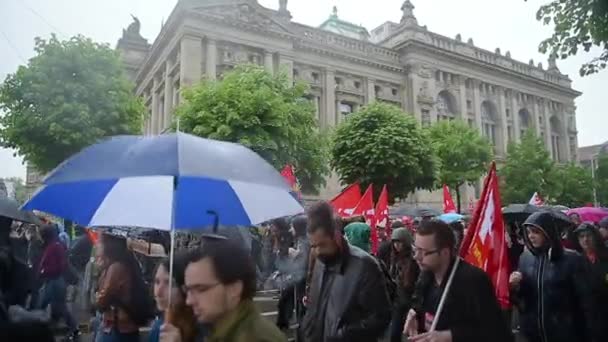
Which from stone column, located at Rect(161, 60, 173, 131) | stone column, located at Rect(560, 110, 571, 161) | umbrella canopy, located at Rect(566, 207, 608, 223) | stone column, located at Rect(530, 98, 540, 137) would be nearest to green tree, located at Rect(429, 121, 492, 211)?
stone column, located at Rect(530, 98, 540, 137)

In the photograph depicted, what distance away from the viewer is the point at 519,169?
3781cm

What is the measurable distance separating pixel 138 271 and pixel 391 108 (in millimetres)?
24350

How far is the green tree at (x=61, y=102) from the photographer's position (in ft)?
70.7

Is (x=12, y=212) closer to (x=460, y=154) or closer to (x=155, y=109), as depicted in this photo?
(x=460, y=154)

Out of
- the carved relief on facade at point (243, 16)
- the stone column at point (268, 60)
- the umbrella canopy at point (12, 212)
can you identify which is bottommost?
the umbrella canopy at point (12, 212)

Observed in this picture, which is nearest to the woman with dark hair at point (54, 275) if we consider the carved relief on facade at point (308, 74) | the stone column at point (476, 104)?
the carved relief on facade at point (308, 74)

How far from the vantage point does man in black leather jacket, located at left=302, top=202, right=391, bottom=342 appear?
3090mm

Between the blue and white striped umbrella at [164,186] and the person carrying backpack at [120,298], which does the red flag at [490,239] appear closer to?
the blue and white striped umbrella at [164,186]

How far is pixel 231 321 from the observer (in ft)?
6.65

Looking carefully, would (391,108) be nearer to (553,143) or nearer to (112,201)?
(112,201)

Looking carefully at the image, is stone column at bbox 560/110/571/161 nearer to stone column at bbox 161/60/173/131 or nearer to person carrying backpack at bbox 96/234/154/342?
stone column at bbox 161/60/173/131

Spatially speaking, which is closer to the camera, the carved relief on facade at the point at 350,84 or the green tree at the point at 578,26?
the green tree at the point at 578,26

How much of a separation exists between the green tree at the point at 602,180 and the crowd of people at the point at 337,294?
155 feet

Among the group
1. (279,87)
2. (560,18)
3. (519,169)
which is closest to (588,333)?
(560,18)
